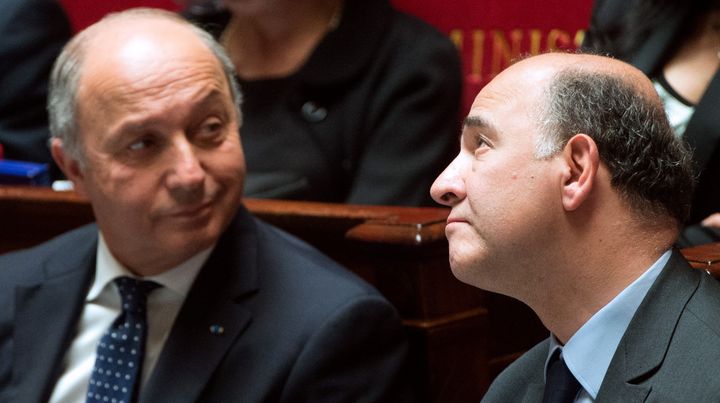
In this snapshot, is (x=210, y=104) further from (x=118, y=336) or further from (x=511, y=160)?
(x=511, y=160)

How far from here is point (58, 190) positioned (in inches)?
102

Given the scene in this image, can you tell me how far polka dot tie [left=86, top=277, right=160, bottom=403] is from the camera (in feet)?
6.84

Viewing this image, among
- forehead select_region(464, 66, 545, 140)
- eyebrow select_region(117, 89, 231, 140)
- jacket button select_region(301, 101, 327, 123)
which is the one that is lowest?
jacket button select_region(301, 101, 327, 123)

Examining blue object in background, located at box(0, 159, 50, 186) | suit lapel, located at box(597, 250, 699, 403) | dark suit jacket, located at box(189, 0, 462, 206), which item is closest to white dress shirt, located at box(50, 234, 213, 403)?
blue object in background, located at box(0, 159, 50, 186)

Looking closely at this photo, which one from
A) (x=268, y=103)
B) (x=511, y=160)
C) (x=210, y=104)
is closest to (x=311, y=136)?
(x=268, y=103)

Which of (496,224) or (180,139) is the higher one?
(496,224)

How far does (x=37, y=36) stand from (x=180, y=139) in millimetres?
1271

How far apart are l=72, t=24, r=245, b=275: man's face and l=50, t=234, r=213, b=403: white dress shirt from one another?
1.3 inches

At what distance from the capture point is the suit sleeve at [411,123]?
2.87 m

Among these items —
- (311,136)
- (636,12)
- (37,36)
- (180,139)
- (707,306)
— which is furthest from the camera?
(37,36)

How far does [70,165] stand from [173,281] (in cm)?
31

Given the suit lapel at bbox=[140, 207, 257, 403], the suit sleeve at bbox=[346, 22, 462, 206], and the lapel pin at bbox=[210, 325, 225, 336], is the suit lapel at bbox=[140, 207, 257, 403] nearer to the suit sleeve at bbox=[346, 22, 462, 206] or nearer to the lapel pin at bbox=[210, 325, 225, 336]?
the lapel pin at bbox=[210, 325, 225, 336]

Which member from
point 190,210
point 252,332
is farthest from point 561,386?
point 190,210

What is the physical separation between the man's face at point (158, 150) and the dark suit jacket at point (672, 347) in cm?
92
